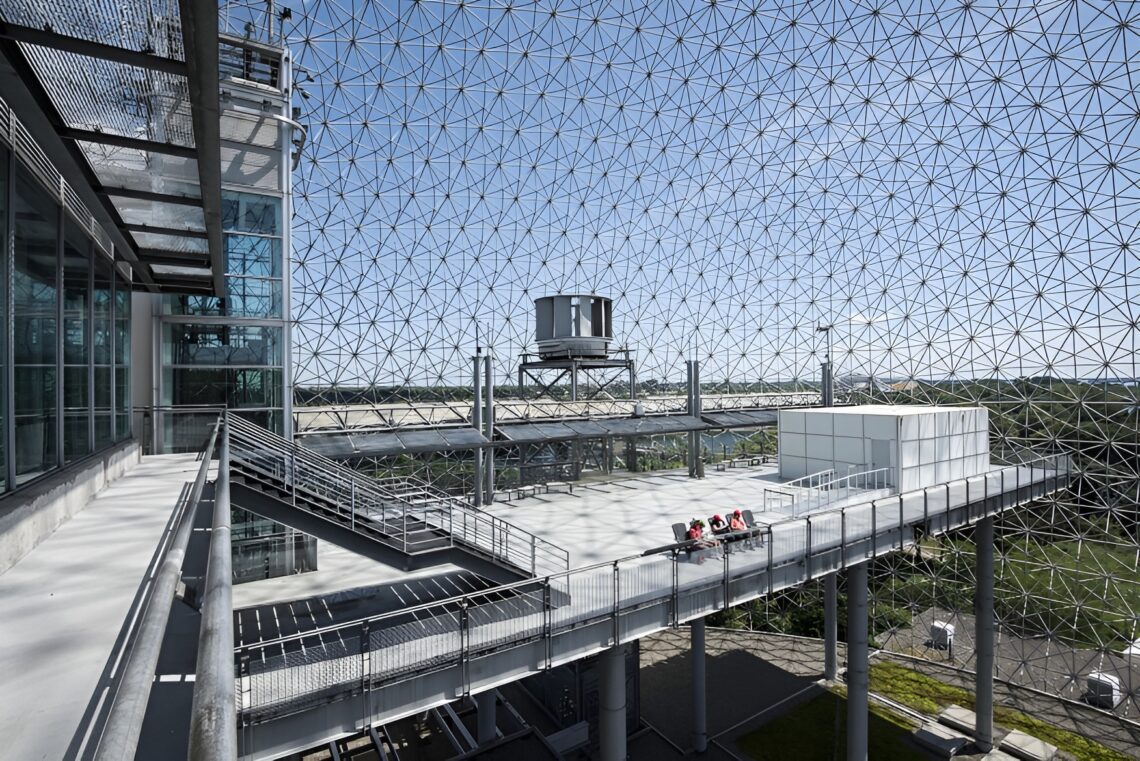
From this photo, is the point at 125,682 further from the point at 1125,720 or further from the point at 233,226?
the point at 1125,720

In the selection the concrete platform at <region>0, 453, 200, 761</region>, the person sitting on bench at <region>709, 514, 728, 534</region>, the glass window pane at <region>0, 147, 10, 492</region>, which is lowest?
the person sitting on bench at <region>709, 514, 728, 534</region>

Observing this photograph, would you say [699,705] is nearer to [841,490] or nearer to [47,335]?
[841,490]

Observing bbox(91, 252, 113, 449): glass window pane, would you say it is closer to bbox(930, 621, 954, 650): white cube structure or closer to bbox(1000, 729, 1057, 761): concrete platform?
bbox(1000, 729, 1057, 761): concrete platform

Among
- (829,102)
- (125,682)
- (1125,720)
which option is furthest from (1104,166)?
(125,682)

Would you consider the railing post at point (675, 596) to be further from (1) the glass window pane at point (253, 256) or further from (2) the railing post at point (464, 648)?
(1) the glass window pane at point (253, 256)

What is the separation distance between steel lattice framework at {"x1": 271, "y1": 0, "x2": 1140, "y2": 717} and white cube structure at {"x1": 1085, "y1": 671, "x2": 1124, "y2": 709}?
4.88 ft

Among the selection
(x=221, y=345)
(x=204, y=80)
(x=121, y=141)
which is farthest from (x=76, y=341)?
(x=221, y=345)

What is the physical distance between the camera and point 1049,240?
1089 inches

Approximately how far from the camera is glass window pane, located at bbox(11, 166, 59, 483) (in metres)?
4.88

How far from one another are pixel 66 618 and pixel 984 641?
80.3 ft

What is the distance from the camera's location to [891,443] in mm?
20938

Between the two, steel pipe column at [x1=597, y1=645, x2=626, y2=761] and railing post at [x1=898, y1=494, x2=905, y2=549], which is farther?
railing post at [x1=898, y1=494, x2=905, y2=549]

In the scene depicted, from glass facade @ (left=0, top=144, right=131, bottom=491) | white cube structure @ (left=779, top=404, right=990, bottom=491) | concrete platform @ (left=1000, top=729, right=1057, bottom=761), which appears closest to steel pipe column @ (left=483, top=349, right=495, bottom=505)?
glass facade @ (left=0, top=144, right=131, bottom=491)

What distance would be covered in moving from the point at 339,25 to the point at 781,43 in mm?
24624
